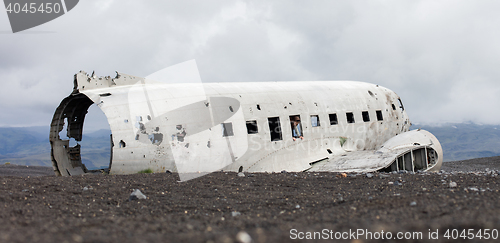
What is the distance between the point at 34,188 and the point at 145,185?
2.88 metres

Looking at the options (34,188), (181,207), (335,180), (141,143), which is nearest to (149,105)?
(141,143)

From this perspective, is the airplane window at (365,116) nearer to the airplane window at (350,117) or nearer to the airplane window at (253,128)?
the airplane window at (350,117)

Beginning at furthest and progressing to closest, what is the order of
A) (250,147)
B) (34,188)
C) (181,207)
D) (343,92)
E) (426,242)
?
1. (343,92)
2. (250,147)
3. (34,188)
4. (181,207)
5. (426,242)

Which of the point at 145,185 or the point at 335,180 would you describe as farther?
the point at 335,180

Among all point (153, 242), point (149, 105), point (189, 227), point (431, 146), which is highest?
point (149, 105)

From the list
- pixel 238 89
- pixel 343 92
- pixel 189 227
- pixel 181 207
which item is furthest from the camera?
pixel 343 92

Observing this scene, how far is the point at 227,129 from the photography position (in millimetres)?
12953

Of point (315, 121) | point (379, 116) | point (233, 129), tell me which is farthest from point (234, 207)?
point (379, 116)

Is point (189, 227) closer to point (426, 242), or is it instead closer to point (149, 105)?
point (426, 242)

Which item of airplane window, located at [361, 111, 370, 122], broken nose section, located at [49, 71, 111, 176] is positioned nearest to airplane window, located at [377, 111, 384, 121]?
airplane window, located at [361, 111, 370, 122]

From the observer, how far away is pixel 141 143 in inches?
459

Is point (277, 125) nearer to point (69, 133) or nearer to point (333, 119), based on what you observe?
point (333, 119)

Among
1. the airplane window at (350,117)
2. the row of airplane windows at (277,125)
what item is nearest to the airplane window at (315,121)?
the row of airplane windows at (277,125)

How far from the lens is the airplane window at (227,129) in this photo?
12852mm
